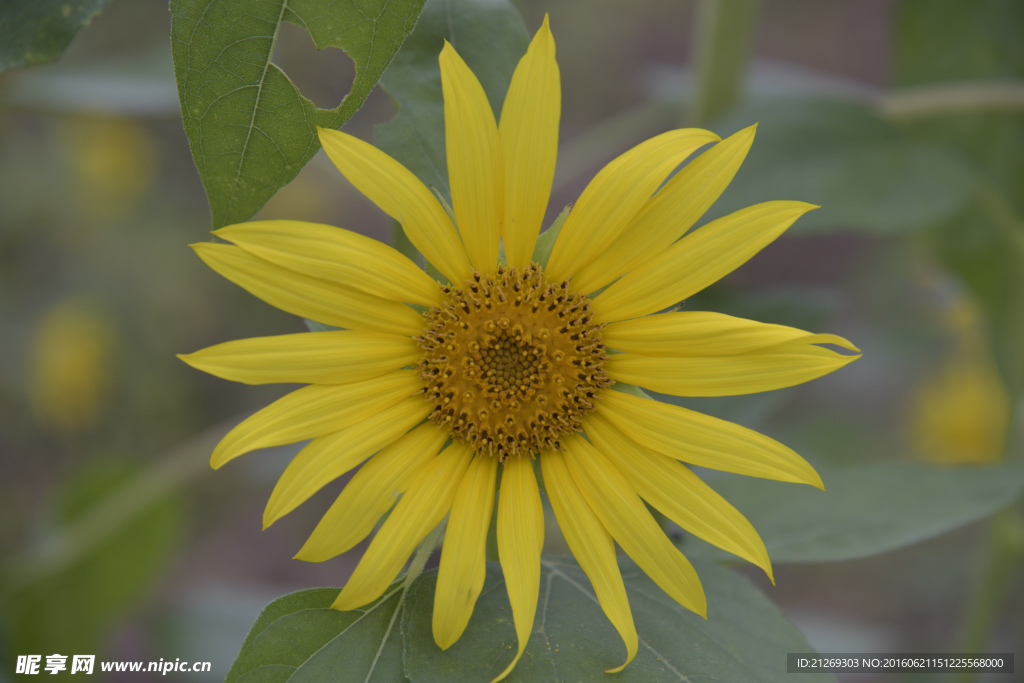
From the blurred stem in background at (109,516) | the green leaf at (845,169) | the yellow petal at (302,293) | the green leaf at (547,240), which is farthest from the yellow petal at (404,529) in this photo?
the blurred stem in background at (109,516)

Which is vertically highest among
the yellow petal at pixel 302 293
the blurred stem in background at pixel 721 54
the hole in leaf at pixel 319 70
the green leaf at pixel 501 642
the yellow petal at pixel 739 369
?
the hole in leaf at pixel 319 70

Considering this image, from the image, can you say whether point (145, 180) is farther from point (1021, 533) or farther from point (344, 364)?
point (1021, 533)

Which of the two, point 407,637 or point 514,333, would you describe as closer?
point 407,637

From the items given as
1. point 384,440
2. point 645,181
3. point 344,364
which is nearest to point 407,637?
point 384,440

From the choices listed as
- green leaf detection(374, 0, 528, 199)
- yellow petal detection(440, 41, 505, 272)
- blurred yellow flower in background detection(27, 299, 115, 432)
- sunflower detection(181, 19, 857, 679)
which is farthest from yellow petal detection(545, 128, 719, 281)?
blurred yellow flower in background detection(27, 299, 115, 432)

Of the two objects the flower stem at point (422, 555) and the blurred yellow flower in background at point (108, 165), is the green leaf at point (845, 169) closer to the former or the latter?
the flower stem at point (422, 555)

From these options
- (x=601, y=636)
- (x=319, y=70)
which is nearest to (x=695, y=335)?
(x=601, y=636)

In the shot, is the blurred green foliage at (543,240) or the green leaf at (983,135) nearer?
the blurred green foliage at (543,240)
